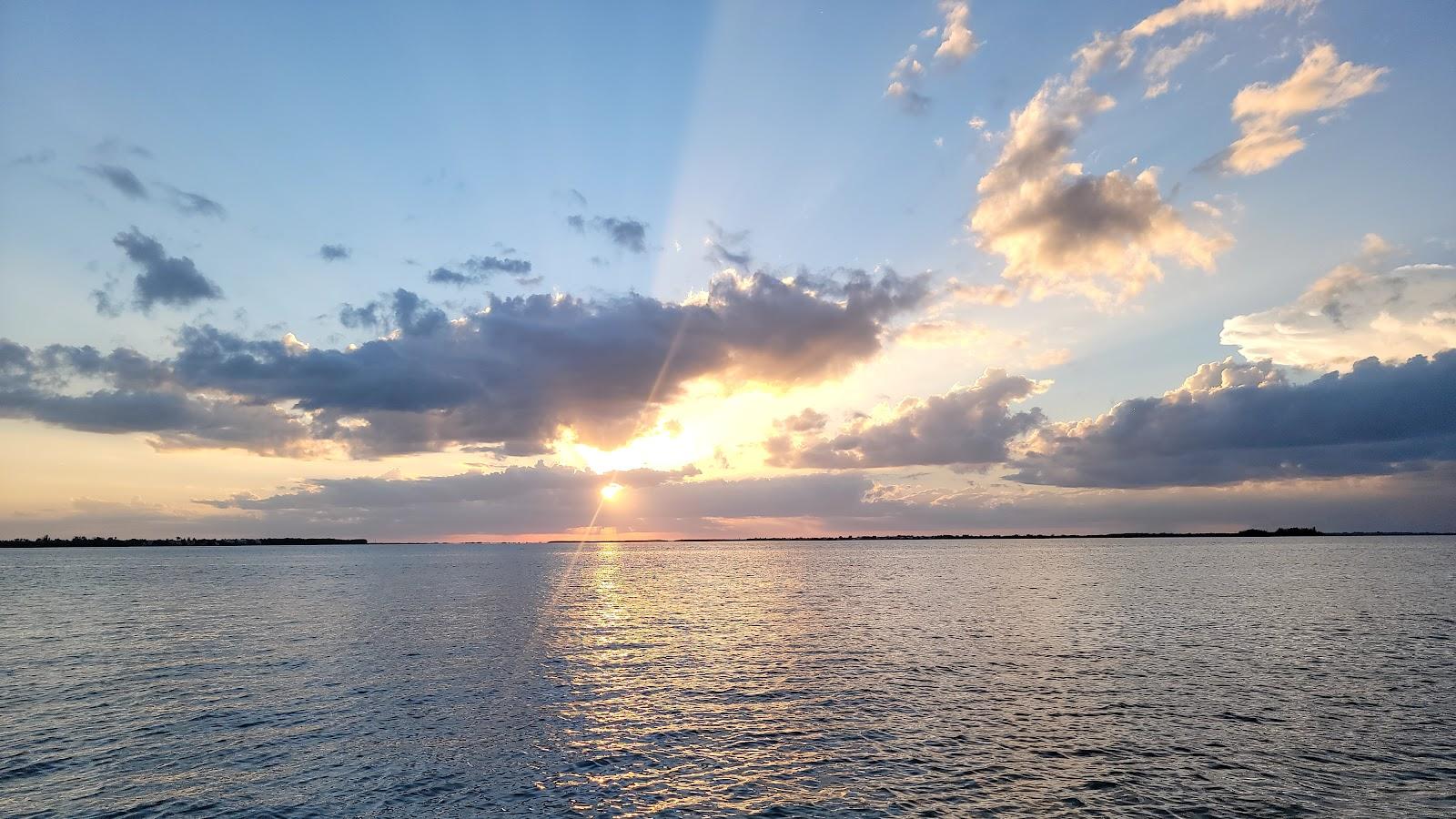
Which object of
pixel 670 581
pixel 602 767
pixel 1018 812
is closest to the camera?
pixel 1018 812

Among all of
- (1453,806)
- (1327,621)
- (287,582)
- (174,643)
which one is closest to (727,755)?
(1453,806)

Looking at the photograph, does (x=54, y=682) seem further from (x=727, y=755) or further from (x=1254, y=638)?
(x=1254, y=638)

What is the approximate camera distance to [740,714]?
131ft

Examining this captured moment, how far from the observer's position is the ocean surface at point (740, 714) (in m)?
27.8

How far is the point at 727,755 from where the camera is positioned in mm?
32656

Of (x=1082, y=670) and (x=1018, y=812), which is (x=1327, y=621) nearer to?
(x=1082, y=670)

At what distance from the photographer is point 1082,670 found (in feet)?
162

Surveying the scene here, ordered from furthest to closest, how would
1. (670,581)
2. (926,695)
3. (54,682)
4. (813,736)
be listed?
(670,581), (54,682), (926,695), (813,736)

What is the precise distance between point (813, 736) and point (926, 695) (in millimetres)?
10802

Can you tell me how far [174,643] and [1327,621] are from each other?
110167mm

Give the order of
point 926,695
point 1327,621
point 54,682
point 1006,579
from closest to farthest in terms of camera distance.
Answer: point 926,695 → point 54,682 → point 1327,621 → point 1006,579

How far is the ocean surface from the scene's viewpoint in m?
27.8

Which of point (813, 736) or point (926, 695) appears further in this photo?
point (926, 695)

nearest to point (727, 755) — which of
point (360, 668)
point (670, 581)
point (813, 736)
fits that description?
point (813, 736)
